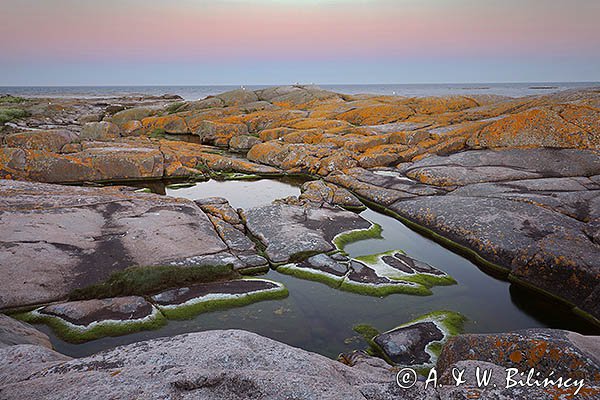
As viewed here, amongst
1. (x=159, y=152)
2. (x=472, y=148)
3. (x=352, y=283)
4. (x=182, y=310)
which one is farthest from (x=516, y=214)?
(x=159, y=152)

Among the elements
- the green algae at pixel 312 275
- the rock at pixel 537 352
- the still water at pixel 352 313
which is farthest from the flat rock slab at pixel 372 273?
the rock at pixel 537 352

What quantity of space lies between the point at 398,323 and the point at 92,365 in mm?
6889

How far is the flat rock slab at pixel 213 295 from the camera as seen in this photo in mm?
9164

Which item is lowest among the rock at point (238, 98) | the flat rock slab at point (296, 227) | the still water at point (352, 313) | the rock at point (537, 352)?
the still water at point (352, 313)

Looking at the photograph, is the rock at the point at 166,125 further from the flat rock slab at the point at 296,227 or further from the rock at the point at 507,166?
the flat rock slab at the point at 296,227

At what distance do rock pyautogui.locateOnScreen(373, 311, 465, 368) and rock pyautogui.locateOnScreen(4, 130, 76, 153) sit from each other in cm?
2459

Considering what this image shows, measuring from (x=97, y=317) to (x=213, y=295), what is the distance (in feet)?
9.27

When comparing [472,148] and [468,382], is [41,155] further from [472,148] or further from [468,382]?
[472,148]

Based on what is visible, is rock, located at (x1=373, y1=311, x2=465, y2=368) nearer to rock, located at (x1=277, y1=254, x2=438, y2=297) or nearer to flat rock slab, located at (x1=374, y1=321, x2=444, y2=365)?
flat rock slab, located at (x1=374, y1=321, x2=444, y2=365)

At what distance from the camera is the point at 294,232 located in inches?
525

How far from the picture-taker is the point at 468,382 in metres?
4.42

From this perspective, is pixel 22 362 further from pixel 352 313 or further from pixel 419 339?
pixel 419 339

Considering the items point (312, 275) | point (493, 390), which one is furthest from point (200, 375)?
point (312, 275)

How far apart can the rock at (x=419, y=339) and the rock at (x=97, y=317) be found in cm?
553
